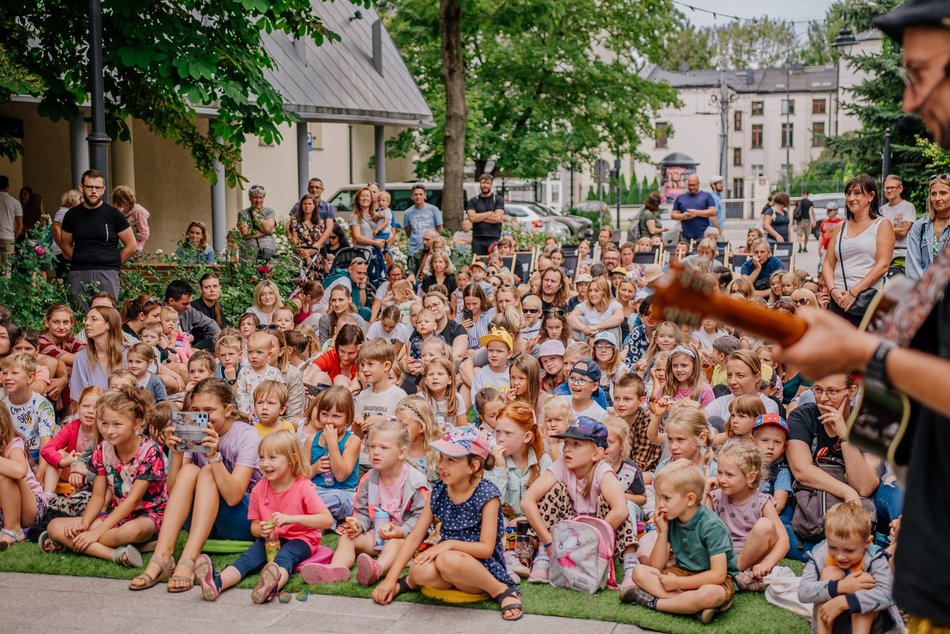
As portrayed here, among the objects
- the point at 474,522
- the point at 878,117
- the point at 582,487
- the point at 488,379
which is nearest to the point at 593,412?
the point at 582,487

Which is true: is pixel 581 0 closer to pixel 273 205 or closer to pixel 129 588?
pixel 273 205

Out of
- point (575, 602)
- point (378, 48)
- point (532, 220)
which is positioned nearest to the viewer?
point (575, 602)

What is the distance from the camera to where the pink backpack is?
20.1 feet

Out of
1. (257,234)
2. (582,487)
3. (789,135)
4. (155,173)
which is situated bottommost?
(582,487)

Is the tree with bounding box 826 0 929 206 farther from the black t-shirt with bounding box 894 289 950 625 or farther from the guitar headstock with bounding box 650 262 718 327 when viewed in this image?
the guitar headstock with bounding box 650 262 718 327

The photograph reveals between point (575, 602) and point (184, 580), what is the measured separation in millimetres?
2192

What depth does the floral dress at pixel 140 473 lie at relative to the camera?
684 cm

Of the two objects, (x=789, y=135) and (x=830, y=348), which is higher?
(x=789, y=135)

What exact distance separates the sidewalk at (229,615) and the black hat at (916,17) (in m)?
3.99

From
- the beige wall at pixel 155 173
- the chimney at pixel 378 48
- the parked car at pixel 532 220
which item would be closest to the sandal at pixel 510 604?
the beige wall at pixel 155 173

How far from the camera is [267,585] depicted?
603 cm

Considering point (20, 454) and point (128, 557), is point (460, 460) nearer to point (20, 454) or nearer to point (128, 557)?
point (128, 557)

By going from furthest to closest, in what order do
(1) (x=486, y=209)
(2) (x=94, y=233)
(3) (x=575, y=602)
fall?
(1) (x=486, y=209) → (2) (x=94, y=233) → (3) (x=575, y=602)

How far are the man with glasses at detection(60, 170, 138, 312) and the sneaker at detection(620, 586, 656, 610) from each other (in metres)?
6.71
